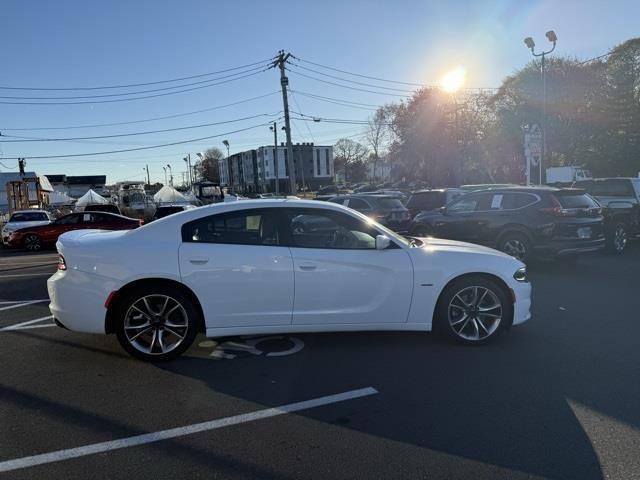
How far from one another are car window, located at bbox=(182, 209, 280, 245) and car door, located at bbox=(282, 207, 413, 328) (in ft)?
0.60

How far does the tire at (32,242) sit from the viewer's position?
1772cm

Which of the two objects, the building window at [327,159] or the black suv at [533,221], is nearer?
the black suv at [533,221]

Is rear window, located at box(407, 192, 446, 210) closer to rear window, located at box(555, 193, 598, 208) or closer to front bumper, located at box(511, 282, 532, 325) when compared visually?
rear window, located at box(555, 193, 598, 208)

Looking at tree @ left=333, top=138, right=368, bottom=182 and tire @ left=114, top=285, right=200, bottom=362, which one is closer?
tire @ left=114, top=285, right=200, bottom=362

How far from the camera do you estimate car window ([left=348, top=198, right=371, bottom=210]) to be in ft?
47.0

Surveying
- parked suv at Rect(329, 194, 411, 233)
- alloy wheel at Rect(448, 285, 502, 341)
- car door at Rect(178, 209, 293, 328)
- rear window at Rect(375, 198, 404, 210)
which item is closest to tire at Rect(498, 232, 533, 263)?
parked suv at Rect(329, 194, 411, 233)

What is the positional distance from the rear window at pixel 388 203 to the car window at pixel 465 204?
312 centimetres

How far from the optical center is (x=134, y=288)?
14.9 ft

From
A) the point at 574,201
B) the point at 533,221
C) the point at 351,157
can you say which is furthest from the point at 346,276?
the point at 351,157

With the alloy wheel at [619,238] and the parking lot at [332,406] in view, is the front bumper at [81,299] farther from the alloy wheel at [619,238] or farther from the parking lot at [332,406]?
the alloy wheel at [619,238]

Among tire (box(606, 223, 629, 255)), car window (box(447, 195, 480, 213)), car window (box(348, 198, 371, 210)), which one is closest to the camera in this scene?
car window (box(447, 195, 480, 213))

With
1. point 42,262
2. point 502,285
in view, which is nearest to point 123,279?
point 502,285

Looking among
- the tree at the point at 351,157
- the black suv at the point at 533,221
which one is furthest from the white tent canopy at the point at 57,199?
the tree at the point at 351,157

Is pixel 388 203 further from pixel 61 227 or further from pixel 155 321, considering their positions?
pixel 61 227
